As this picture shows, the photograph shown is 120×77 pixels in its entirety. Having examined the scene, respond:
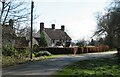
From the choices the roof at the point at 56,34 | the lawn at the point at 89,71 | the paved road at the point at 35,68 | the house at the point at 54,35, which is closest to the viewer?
the lawn at the point at 89,71

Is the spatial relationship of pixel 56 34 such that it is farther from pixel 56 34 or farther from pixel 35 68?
pixel 35 68

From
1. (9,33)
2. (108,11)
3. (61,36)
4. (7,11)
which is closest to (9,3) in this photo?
(7,11)

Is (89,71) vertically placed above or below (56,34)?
below

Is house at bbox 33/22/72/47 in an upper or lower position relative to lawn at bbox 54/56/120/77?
upper

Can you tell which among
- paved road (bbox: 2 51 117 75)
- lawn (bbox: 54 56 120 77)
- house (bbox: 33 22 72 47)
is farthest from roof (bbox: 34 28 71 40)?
lawn (bbox: 54 56 120 77)

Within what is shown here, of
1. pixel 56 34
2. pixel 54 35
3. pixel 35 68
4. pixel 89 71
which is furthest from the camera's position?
pixel 56 34

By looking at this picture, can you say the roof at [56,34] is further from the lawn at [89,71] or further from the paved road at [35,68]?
the lawn at [89,71]

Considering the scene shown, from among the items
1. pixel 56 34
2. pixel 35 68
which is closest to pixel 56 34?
pixel 56 34

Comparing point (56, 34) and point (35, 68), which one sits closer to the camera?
point (35, 68)

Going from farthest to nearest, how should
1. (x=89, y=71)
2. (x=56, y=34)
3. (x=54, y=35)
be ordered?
(x=56, y=34) → (x=54, y=35) → (x=89, y=71)

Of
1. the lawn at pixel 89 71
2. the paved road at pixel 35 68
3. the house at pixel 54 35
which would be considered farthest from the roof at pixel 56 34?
the lawn at pixel 89 71

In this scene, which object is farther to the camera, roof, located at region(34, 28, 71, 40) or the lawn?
roof, located at region(34, 28, 71, 40)

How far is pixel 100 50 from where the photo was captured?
84438mm

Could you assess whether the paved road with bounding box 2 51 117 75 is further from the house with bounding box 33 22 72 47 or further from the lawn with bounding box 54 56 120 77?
the house with bounding box 33 22 72 47
